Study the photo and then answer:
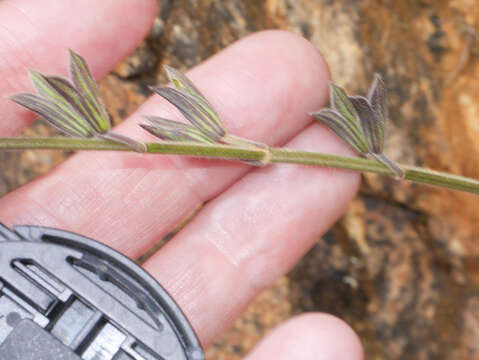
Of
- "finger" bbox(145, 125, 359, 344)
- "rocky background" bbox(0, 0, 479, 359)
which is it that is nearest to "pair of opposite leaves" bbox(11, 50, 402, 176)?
"finger" bbox(145, 125, 359, 344)

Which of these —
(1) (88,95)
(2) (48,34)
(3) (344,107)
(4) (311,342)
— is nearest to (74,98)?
(1) (88,95)

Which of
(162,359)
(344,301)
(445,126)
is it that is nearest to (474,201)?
(445,126)

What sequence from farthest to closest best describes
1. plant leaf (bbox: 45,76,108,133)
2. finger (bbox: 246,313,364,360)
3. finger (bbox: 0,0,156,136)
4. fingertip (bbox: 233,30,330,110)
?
fingertip (bbox: 233,30,330,110) → finger (bbox: 0,0,156,136) → finger (bbox: 246,313,364,360) → plant leaf (bbox: 45,76,108,133)

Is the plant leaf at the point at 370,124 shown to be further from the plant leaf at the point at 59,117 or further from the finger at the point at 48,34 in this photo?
the finger at the point at 48,34

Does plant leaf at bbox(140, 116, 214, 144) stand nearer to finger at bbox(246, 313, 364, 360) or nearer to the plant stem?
the plant stem

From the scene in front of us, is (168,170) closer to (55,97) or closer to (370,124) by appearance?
(55,97)

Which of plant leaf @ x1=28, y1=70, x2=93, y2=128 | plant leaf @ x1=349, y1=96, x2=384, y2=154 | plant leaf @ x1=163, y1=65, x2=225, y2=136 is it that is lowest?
plant leaf @ x1=349, y1=96, x2=384, y2=154
